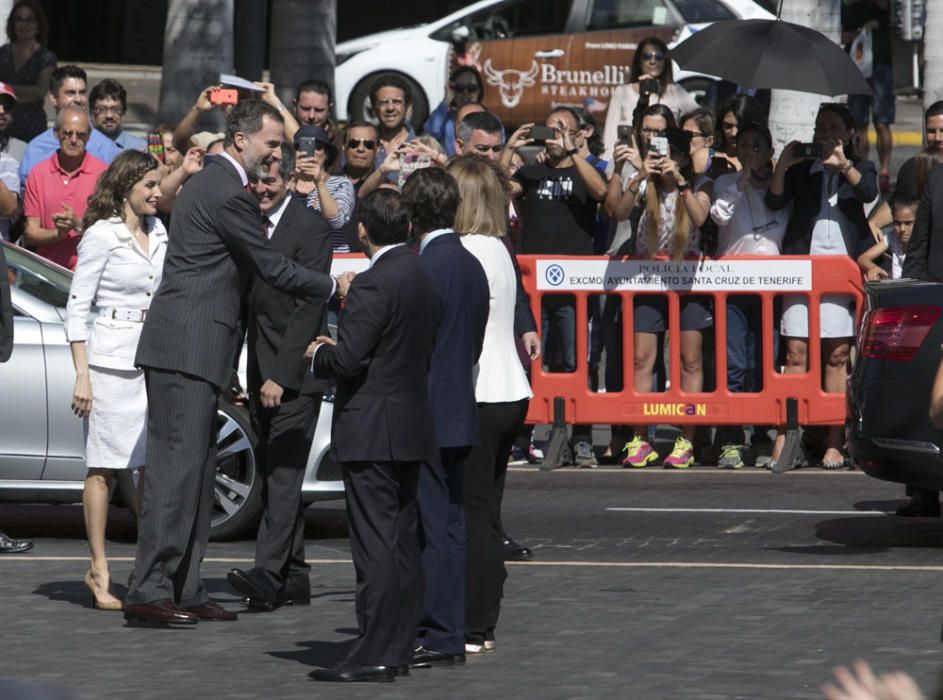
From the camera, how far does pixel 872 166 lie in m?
14.0

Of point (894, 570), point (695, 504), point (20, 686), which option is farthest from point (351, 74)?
point (20, 686)

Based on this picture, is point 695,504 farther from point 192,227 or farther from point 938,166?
point 192,227

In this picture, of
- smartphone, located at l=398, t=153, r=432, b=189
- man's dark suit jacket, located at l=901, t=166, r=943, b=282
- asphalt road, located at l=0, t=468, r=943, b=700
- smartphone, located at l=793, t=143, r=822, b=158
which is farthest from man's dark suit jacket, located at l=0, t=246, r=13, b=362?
smartphone, located at l=793, t=143, r=822, b=158

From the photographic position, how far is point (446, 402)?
25.1 ft

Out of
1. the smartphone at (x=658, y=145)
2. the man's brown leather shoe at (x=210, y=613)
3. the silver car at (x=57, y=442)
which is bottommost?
the man's brown leather shoe at (x=210, y=613)

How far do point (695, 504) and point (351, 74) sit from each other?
13072mm

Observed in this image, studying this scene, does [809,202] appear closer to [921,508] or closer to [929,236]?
[929,236]

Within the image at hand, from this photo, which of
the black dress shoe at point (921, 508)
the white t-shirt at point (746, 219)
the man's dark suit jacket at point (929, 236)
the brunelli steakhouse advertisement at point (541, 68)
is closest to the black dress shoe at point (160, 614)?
the black dress shoe at point (921, 508)

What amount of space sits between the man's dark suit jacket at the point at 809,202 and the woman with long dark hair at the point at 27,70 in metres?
5.54

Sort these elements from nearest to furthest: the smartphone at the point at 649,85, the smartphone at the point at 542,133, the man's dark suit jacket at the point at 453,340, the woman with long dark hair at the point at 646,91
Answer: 1. the man's dark suit jacket at the point at 453,340
2. the smartphone at the point at 542,133
3. the smartphone at the point at 649,85
4. the woman with long dark hair at the point at 646,91

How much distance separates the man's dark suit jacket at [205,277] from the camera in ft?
27.5

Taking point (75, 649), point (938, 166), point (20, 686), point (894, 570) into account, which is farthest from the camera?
point (938, 166)

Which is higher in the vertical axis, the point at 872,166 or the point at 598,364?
the point at 872,166

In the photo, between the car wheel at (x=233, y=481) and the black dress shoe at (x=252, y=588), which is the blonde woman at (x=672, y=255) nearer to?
the car wheel at (x=233, y=481)
